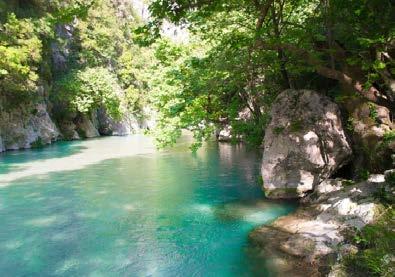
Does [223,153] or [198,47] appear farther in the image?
[223,153]

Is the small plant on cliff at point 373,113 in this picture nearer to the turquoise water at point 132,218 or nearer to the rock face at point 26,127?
the turquoise water at point 132,218

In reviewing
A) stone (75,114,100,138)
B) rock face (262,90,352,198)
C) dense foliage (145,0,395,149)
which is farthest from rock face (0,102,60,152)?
rock face (262,90,352,198)

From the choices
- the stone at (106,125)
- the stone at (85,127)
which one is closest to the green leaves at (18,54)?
the stone at (85,127)

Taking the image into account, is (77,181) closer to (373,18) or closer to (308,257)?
(308,257)

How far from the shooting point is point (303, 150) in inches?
483

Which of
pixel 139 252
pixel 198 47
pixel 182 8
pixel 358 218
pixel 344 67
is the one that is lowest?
pixel 139 252

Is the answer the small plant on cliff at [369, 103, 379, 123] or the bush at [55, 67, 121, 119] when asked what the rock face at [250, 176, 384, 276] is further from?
the bush at [55, 67, 121, 119]

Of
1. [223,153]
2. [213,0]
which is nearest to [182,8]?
[213,0]

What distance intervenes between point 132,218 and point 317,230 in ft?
17.1

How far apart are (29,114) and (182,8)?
1114 inches

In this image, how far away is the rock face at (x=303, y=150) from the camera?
40.1ft

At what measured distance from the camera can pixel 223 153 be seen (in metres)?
25.1

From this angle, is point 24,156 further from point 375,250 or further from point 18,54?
point 375,250

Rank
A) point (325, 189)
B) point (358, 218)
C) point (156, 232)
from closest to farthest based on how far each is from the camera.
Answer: point (358, 218), point (156, 232), point (325, 189)
